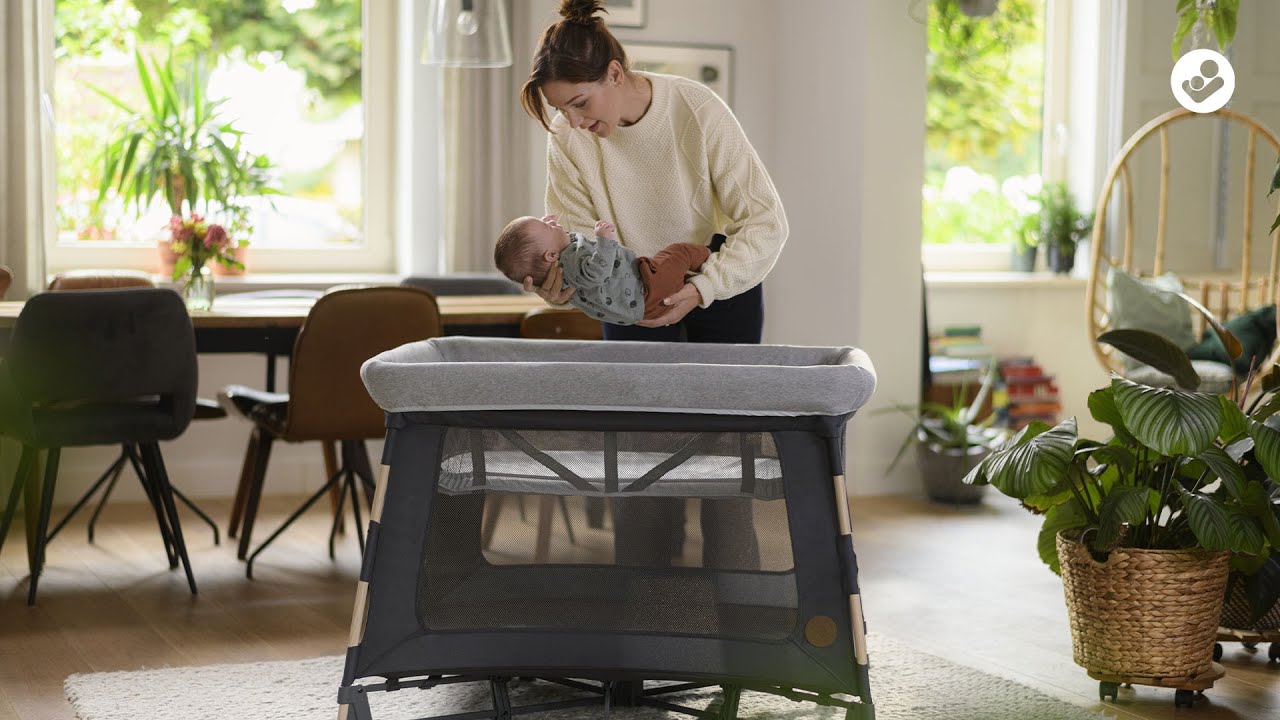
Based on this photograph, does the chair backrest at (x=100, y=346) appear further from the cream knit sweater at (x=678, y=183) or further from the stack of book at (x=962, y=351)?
the stack of book at (x=962, y=351)

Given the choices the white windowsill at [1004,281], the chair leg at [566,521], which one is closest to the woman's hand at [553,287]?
the chair leg at [566,521]

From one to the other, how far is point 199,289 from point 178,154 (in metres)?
1.07

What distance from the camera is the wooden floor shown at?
2791 millimetres

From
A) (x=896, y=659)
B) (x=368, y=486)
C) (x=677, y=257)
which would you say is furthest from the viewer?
(x=368, y=486)

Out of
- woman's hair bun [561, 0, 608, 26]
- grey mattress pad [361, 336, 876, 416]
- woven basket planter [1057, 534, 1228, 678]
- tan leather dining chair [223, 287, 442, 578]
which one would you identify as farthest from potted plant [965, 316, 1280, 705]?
tan leather dining chair [223, 287, 442, 578]

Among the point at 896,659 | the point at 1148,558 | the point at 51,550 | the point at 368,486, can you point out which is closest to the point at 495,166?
the point at 368,486

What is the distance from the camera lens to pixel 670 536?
2.00 m

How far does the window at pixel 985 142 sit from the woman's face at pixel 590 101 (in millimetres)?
4015

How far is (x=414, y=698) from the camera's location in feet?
8.75

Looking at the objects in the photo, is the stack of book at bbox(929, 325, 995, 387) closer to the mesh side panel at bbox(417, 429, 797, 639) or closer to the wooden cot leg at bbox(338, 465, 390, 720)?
the mesh side panel at bbox(417, 429, 797, 639)

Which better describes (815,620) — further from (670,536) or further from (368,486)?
(368,486)

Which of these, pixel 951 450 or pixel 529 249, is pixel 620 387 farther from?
pixel 951 450

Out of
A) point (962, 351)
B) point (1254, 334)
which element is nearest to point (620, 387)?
point (1254, 334)

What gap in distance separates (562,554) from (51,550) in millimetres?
2537
